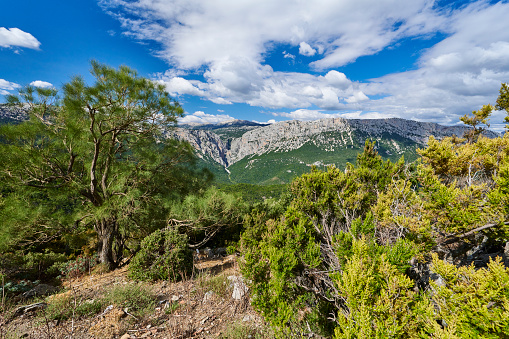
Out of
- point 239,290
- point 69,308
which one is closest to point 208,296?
point 239,290

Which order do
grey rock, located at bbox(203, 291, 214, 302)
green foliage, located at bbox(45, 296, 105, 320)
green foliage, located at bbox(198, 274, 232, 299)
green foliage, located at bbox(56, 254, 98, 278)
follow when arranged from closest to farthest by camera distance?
green foliage, located at bbox(45, 296, 105, 320) → grey rock, located at bbox(203, 291, 214, 302) → green foliage, located at bbox(198, 274, 232, 299) → green foliage, located at bbox(56, 254, 98, 278)

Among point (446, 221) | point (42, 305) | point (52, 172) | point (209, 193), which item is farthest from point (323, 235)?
point (52, 172)

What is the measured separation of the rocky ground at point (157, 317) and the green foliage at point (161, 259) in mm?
506

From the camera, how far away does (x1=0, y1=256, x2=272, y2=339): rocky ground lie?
4691mm

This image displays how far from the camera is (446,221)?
503 centimetres

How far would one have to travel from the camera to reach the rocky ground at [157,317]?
4691 millimetres

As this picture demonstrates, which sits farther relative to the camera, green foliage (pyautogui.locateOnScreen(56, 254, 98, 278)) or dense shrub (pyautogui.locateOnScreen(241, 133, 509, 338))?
green foliage (pyautogui.locateOnScreen(56, 254, 98, 278))

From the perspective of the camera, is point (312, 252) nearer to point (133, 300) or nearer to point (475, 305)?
point (475, 305)

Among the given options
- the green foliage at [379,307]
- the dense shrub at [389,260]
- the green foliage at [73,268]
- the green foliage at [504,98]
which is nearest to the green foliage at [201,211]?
the green foliage at [73,268]

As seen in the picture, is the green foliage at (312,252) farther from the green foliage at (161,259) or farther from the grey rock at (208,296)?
the green foliage at (161,259)

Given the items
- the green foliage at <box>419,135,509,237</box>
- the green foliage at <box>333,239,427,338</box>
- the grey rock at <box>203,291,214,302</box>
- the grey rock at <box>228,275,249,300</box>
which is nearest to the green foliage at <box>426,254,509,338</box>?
the green foliage at <box>333,239,427,338</box>

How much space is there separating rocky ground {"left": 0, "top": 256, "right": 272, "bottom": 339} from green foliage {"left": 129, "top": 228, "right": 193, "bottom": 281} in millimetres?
506

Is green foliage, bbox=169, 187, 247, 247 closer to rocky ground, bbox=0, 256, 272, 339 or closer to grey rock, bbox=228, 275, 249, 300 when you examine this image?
rocky ground, bbox=0, 256, 272, 339

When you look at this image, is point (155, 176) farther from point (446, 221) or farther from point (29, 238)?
point (446, 221)
